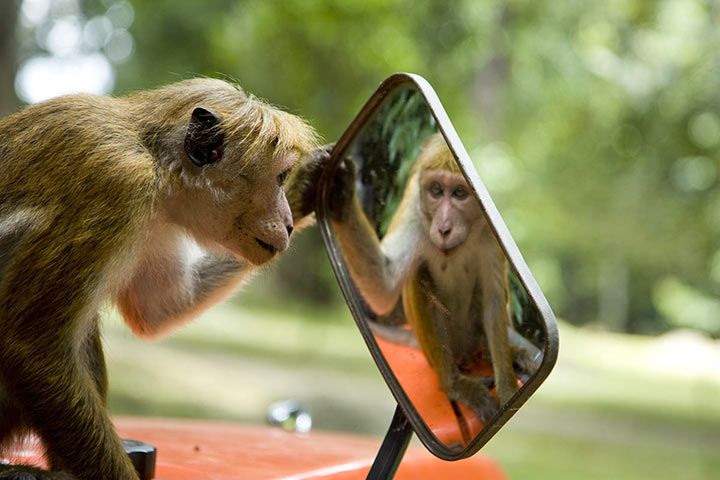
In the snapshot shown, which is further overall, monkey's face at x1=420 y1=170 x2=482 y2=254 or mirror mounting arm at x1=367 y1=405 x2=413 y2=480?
mirror mounting arm at x1=367 y1=405 x2=413 y2=480

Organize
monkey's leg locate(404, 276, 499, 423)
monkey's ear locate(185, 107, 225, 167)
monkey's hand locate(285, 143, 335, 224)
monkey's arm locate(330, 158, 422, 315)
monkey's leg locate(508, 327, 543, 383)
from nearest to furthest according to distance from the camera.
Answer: monkey's leg locate(508, 327, 543, 383) < monkey's leg locate(404, 276, 499, 423) < monkey's arm locate(330, 158, 422, 315) < monkey's ear locate(185, 107, 225, 167) < monkey's hand locate(285, 143, 335, 224)

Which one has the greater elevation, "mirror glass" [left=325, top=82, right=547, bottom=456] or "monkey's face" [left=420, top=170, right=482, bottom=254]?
"monkey's face" [left=420, top=170, right=482, bottom=254]

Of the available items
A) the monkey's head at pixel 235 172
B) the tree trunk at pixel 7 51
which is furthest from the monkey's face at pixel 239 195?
the tree trunk at pixel 7 51

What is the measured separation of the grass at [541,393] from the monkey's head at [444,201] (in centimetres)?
985

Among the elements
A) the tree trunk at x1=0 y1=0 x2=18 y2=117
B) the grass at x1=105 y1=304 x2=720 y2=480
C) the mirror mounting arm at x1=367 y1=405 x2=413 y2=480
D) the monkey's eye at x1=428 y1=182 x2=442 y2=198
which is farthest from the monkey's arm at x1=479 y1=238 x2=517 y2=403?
the grass at x1=105 y1=304 x2=720 y2=480

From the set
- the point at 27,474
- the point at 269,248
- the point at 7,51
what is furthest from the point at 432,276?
the point at 7,51

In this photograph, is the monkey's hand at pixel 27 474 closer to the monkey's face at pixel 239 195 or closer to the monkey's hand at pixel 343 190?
the monkey's face at pixel 239 195

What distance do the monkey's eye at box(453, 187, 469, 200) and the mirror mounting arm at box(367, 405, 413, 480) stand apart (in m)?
0.59

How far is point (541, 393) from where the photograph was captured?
A: 647 inches

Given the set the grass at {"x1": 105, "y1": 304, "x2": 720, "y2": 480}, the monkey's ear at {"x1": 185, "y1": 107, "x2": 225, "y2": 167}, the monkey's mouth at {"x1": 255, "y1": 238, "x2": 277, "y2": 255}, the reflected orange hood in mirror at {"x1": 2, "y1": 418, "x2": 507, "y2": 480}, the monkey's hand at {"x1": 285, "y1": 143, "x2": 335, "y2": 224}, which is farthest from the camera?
the grass at {"x1": 105, "y1": 304, "x2": 720, "y2": 480}

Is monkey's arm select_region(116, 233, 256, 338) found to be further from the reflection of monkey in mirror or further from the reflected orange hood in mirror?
the reflection of monkey in mirror

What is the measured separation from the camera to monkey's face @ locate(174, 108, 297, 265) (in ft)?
8.54

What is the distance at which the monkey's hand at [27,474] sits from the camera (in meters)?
2.10

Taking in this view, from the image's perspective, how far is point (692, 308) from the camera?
46.4 ft
